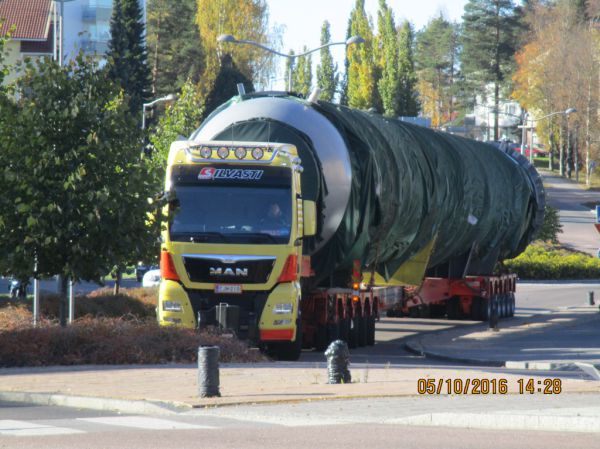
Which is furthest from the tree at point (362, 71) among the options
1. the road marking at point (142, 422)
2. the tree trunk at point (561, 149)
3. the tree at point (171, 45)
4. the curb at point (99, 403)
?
the road marking at point (142, 422)

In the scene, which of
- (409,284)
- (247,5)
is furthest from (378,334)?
(247,5)

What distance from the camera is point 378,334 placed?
105ft

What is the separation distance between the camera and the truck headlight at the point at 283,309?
2138 centimetres

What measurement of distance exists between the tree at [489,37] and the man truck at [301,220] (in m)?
98.8

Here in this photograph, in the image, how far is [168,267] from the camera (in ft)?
70.6

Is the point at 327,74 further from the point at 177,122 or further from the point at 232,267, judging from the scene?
the point at 232,267

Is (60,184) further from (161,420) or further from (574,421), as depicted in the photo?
(574,421)

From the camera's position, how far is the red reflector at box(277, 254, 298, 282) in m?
21.4

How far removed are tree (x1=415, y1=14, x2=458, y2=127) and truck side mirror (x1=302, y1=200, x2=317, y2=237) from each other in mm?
131739

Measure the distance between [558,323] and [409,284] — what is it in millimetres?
5742

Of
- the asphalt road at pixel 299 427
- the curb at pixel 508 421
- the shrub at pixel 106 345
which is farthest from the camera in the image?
the shrub at pixel 106 345

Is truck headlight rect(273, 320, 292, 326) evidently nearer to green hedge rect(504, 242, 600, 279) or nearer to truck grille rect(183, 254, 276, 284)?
truck grille rect(183, 254, 276, 284)

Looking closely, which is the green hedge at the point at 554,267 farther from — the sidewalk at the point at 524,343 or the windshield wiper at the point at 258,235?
the windshield wiper at the point at 258,235

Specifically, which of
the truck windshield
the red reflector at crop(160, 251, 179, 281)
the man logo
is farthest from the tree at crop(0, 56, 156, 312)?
the man logo
